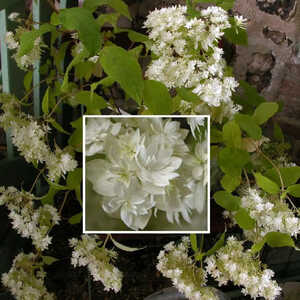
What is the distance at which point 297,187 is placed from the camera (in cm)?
74

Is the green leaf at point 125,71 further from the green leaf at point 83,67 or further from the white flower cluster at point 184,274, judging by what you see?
the white flower cluster at point 184,274

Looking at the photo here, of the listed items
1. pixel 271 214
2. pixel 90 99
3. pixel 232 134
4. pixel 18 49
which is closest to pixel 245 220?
pixel 271 214

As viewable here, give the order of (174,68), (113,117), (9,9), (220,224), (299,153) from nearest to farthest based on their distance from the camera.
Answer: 1. (113,117)
2. (174,68)
3. (9,9)
4. (220,224)
5. (299,153)

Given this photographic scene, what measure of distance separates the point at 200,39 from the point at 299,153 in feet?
2.47

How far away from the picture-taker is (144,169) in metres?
0.63

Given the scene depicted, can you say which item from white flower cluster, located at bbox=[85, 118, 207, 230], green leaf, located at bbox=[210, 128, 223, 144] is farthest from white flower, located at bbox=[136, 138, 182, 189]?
green leaf, located at bbox=[210, 128, 223, 144]

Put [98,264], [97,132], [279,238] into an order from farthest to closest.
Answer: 1. [98,264]
2. [279,238]
3. [97,132]

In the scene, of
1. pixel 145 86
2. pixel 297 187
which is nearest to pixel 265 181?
pixel 297 187

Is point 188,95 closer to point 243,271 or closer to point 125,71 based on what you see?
point 125,71

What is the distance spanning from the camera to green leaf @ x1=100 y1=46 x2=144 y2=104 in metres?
0.63

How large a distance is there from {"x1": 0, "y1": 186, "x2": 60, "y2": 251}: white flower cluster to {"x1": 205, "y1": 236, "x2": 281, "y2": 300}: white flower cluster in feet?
1.21

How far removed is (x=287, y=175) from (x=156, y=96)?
12.1 inches

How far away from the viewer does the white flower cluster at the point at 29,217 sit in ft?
2.77

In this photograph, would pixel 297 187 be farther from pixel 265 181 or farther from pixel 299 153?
pixel 299 153
